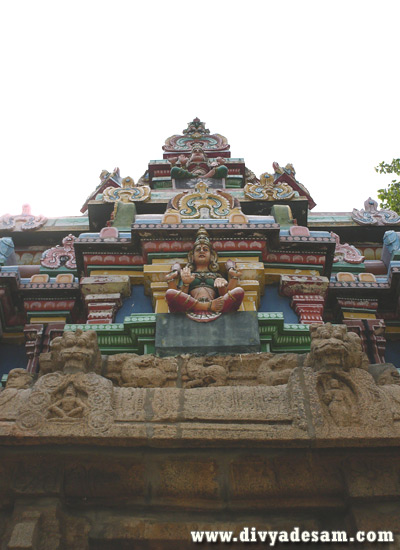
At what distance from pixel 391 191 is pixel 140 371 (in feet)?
34.9

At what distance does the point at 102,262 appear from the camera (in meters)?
7.92

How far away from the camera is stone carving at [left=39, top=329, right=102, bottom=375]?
469cm

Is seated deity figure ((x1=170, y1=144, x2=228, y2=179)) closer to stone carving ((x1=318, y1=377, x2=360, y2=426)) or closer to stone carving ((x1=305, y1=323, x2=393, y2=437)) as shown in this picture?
stone carving ((x1=305, y1=323, x2=393, y2=437))

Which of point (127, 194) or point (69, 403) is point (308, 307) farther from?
point (127, 194)

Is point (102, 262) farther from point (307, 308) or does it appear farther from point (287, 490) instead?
point (287, 490)

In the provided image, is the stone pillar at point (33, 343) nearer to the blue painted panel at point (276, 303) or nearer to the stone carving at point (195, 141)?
the blue painted panel at point (276, 303)

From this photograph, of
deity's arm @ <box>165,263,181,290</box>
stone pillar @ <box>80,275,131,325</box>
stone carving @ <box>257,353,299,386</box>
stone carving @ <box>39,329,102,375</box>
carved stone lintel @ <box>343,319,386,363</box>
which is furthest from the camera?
carved stone lintel @ <box>343,319,386,363</box>

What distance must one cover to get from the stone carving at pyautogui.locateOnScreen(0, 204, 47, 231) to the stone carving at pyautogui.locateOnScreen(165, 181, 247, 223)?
3.36 meters

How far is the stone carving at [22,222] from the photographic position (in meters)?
11.1

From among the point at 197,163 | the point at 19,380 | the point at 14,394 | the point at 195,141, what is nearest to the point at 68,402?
the point at 14,394

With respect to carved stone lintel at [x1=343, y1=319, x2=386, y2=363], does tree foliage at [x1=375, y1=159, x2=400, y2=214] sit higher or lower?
higher

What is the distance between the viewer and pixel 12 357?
25.9 ft

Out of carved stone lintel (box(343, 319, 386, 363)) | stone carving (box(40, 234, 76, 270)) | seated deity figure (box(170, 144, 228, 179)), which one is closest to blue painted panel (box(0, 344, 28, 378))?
stone carving (box(40, 234, 76, 270))

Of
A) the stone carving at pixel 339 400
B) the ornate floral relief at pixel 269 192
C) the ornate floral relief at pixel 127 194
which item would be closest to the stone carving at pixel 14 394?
the stone carving at pixel 339 400
